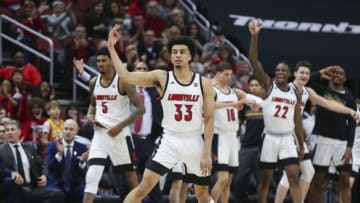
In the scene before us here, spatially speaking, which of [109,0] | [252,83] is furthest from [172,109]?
[109,0]

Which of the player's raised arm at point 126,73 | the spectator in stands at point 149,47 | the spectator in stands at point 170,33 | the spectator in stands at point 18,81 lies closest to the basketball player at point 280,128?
the player's raised arm at point 126,73

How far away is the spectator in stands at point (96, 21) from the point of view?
63.4 ft

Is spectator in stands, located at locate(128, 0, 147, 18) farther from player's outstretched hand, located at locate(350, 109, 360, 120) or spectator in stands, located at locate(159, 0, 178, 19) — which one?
player's outstretched hand, located at locate(350, 109, 360, 120)

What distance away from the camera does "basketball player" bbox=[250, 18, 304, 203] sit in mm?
15305

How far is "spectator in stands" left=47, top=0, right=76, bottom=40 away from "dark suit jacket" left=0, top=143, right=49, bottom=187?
14.9 feet

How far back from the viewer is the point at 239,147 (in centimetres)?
1706

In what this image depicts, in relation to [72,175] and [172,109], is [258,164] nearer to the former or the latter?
[72,175]

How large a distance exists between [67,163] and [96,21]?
16.2ft

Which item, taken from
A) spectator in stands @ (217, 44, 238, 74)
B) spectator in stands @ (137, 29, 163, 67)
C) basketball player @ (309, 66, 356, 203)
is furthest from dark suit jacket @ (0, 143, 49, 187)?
spectator in stands @ (217, 44, 238, 74)

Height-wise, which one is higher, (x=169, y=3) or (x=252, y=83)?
(x=169, y=3)

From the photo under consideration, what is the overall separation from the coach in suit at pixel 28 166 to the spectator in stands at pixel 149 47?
4.59 metres

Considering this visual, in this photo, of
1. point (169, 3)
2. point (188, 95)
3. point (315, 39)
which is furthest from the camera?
point (169, 3)

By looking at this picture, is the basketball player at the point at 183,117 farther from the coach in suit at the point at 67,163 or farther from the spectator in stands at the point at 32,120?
the spectator in stands at the point at 32,120

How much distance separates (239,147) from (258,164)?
81cm
